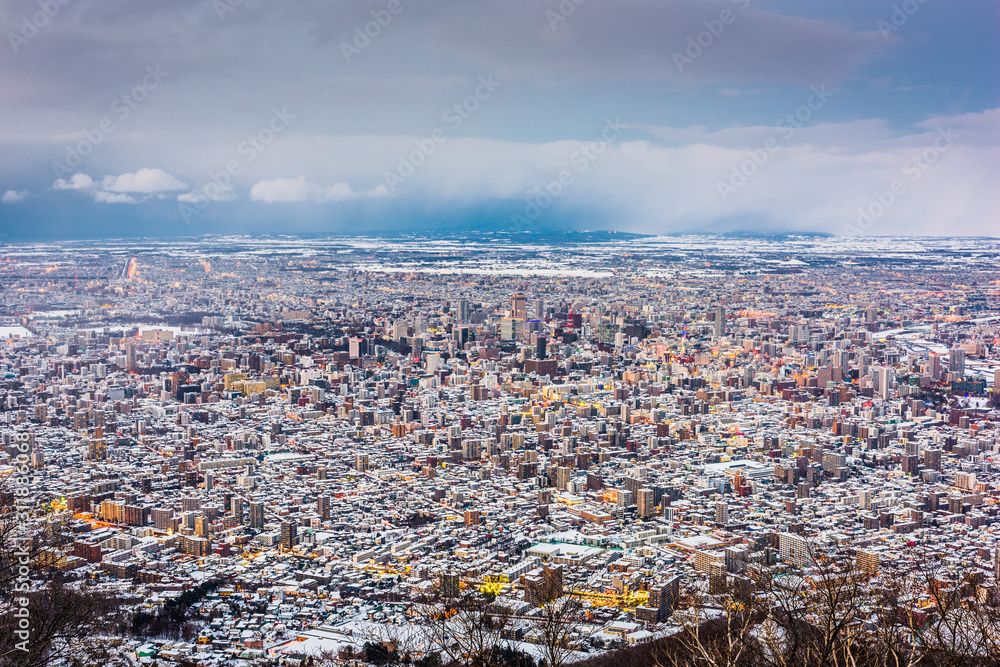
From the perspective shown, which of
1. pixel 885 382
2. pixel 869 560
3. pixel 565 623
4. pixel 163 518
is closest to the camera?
pixel 565 623

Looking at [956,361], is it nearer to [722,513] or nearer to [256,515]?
[722,513]

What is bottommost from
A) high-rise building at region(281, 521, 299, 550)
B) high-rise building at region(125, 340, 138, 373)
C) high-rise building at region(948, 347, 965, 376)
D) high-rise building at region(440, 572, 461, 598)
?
high-rise building at region(281, 521, 299, 550)

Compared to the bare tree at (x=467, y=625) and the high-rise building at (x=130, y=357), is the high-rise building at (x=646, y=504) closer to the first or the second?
the bare tree at (x=467, y=625)

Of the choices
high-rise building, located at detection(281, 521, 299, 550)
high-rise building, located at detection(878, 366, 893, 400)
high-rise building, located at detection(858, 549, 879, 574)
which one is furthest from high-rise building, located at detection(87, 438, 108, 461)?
high-rise building, located at detection(878, 366, 893, 400)

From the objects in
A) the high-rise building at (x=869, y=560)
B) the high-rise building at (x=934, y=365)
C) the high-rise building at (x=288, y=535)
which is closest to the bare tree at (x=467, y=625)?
the high-rise building at (x=288, y=535)

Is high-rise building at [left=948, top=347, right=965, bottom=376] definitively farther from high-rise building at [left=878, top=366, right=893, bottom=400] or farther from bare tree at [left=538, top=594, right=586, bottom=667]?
bare tree at [left=538, top=594, right=586, bottom=667]

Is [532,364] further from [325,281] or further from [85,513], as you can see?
[325,281]

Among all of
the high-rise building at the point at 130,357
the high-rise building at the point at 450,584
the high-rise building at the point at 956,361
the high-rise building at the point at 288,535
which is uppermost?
the high-rise building at the point at 956,361

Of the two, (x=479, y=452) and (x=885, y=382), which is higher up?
(x=885, y=382)

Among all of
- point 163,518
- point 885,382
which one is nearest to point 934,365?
point 885,382
